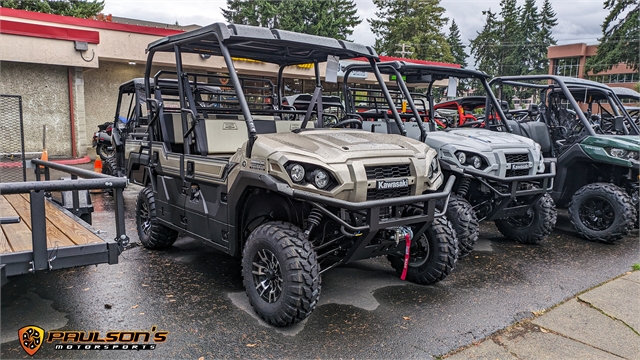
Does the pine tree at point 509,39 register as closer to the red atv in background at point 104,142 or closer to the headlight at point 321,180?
the red atv in background at point 104,142

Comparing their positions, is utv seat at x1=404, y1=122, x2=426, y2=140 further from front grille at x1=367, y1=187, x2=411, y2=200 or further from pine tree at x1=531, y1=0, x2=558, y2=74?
pine tree at x1=531, y1=0, x2=558, y2=74

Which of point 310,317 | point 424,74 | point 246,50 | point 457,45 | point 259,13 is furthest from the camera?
point 457,45

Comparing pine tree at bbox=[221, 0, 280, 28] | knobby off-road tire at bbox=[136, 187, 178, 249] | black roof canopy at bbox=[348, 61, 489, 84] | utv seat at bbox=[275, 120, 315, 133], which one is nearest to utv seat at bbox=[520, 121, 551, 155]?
black roof canopy at bbox=[348, 61, 489, 84]

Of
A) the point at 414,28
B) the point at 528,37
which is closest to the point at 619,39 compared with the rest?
the point at 414,28

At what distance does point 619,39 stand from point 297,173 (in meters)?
39.1

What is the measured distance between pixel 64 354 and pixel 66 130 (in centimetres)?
1279

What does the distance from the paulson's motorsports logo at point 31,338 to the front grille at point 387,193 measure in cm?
251

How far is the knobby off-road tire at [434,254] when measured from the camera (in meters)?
4.35

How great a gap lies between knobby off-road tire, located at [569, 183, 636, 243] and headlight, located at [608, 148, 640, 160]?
0.40 m

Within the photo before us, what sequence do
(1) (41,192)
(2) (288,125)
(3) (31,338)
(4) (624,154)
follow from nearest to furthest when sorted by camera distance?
(1) (41,192) → (3) (31,338) → (2) (288,125) → (4) (624,154)

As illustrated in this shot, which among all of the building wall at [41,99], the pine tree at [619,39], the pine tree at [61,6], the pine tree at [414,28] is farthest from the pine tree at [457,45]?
the building wall at [41,99]

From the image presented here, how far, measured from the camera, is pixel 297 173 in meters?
3.45

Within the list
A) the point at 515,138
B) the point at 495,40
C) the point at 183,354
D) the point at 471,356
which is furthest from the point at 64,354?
the point at 495,40

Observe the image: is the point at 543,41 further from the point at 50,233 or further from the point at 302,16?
the point at 50,233
